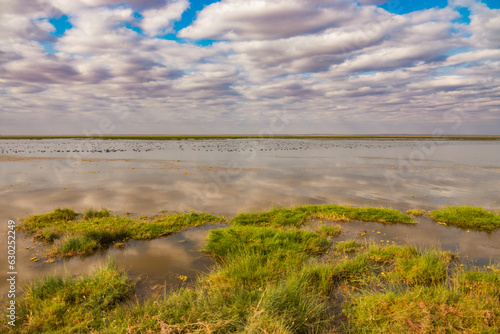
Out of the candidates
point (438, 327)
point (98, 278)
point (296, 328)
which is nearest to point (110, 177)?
point (98, 278)

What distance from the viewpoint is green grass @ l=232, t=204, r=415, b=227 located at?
12695mm

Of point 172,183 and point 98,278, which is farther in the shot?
point 172,183

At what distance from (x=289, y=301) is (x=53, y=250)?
27.6 feet

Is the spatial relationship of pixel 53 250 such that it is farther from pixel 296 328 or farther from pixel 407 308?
pixel 407 308

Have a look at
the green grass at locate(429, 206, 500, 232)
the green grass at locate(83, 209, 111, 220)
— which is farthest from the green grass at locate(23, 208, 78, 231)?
the green grass at locate(429, 206, 500, 232)

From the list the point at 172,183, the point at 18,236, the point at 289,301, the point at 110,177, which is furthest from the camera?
the point at 110,177

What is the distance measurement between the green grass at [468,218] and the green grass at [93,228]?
1113cm

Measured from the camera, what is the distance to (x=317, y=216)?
13.6 meters

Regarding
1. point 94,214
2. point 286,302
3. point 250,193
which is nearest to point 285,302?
point 286,302

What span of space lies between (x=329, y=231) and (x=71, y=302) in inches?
358

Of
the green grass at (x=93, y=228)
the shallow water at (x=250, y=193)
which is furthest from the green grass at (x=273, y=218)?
the shallow water at (x=250, y=193)

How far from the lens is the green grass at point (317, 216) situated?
12.7 meters

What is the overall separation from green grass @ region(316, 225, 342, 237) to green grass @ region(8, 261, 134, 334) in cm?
749

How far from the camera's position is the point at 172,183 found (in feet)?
74.7
